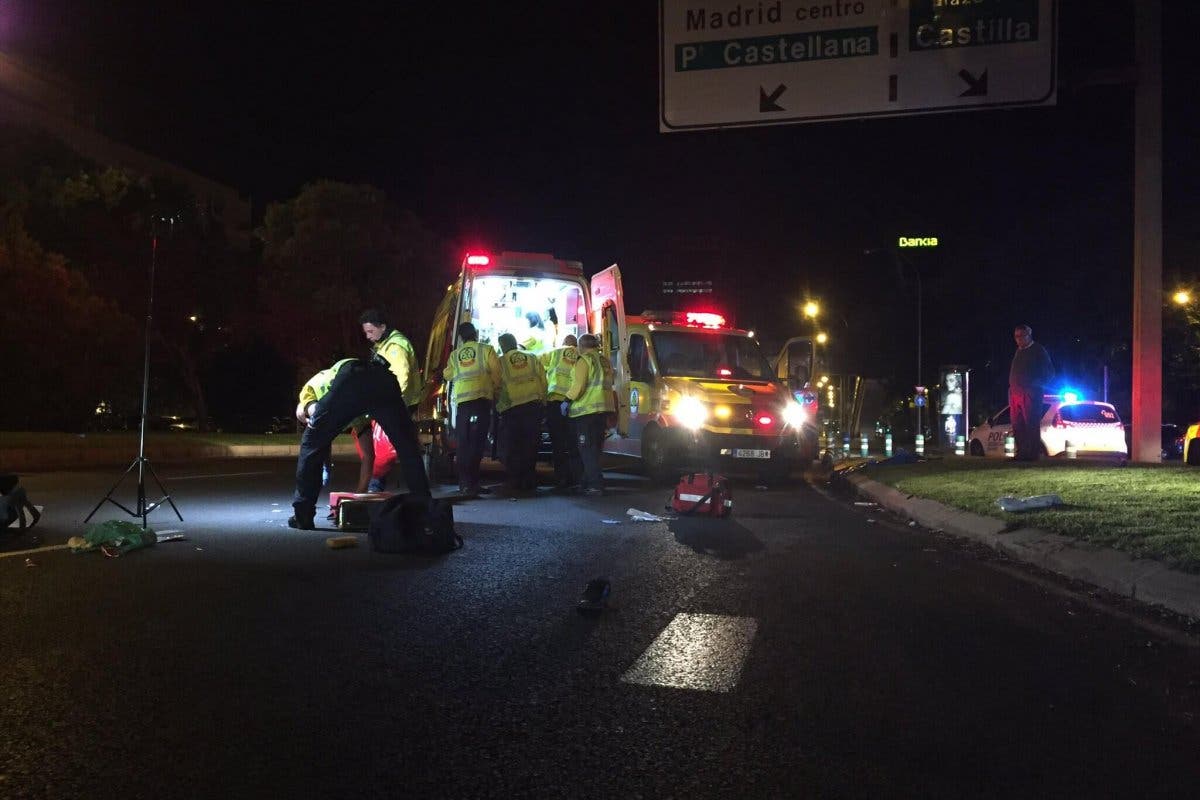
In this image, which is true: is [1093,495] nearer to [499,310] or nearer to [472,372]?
[472,372]

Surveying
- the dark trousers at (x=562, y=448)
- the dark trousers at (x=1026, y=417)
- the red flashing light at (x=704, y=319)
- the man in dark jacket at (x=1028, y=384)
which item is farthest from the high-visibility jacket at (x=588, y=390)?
the dark trousers at (x=1026, y=417)

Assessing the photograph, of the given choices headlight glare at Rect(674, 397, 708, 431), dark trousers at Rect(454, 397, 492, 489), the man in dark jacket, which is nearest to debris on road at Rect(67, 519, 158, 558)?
dark trousers at Rect(454, 397, 492, 489)

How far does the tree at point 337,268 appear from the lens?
1383 inches

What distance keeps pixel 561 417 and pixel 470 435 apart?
6.42 ft

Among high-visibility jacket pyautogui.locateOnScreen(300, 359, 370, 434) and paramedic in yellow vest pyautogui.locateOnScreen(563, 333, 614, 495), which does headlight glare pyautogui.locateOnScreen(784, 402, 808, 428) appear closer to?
paramedic in yellow vest pyautogui.locateOnScreen(563, 333, 614, 495)

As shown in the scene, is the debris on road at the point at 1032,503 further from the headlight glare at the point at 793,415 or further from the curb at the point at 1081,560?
the headlight glare at the point at 793,415

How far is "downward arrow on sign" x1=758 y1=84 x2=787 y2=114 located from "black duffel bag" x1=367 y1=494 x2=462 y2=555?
8.39 metres

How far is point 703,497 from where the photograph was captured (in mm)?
10258

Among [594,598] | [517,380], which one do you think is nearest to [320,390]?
[517,380]

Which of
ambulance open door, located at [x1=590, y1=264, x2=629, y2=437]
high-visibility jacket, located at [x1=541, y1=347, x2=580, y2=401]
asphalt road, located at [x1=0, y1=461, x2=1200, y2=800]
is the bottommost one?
asphalt road, located at [x1=0, y1=461, x2=1200, y2=800]

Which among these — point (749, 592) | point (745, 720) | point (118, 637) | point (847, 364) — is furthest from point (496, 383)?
point (847, 364)

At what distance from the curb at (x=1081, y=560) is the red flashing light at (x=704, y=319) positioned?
6468 millimetres

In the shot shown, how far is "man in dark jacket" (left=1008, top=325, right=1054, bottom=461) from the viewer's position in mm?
14695

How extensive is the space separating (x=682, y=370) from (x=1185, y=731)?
12.3m
